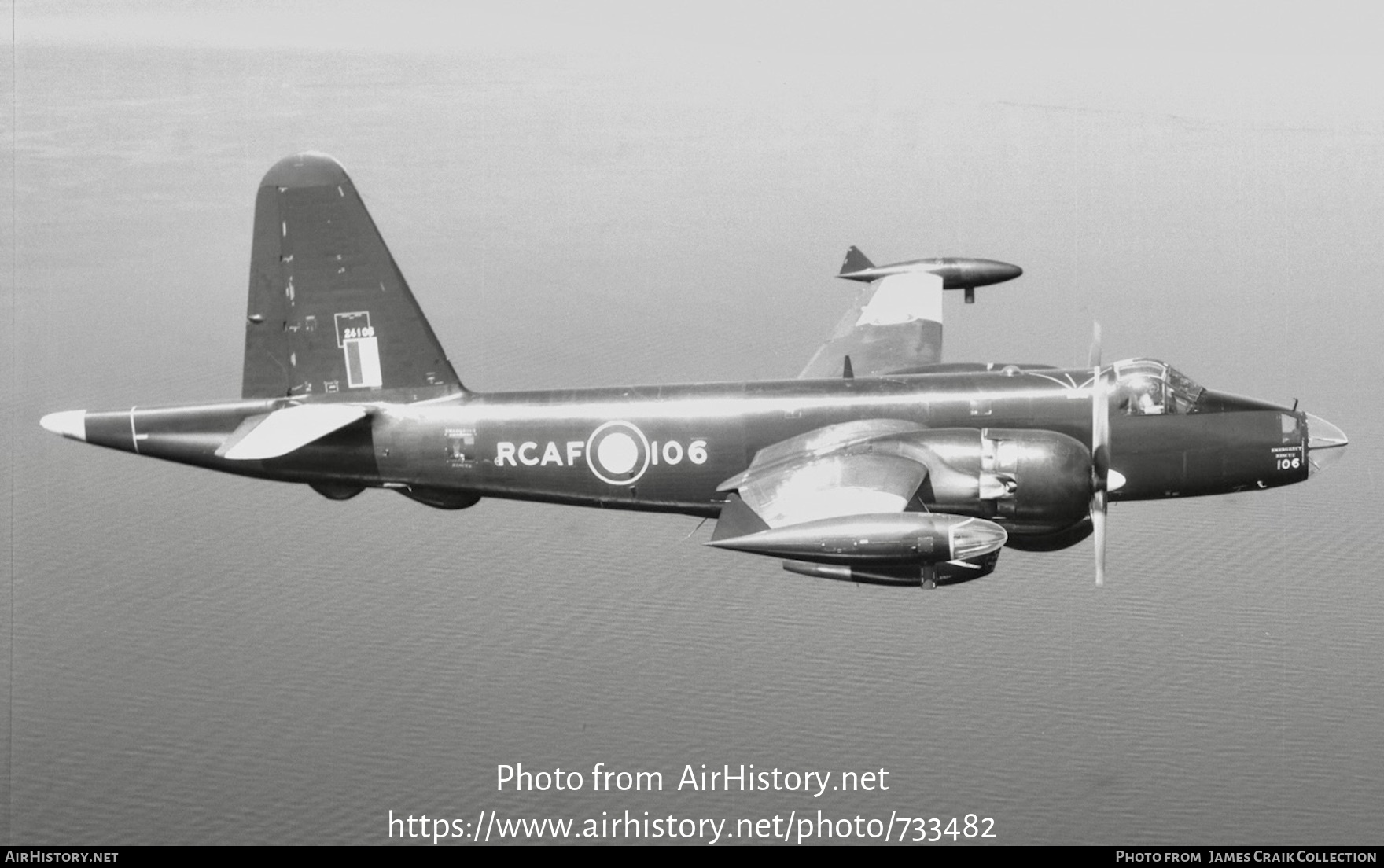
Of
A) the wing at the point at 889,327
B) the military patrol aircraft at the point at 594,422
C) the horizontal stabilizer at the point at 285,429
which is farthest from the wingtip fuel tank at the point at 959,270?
the horizontal stabilizer at the point at 285,429

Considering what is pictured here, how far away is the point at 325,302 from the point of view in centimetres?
3291

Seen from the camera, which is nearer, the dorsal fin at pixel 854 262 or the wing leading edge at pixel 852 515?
the wing leading edge at pixel 852 515

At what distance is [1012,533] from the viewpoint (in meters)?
30.8

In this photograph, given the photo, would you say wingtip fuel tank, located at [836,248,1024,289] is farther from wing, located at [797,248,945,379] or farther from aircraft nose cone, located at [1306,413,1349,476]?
aircraft nose cone, located at [1306,413,1349,476]

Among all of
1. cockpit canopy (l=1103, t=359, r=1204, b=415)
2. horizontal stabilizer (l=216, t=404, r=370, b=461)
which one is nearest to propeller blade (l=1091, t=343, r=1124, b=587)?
cockpit canopy (l=1103, t=359, r=1204, b=415)

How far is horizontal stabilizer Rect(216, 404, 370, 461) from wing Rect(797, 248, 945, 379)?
925cm

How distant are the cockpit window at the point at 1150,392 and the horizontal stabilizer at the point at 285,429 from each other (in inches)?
513

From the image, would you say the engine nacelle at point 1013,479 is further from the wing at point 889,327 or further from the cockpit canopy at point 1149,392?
the wing at point 889,327

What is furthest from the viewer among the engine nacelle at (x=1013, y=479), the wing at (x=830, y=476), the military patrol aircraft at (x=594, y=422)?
the military patrol aircraft at (x=594, y=422)

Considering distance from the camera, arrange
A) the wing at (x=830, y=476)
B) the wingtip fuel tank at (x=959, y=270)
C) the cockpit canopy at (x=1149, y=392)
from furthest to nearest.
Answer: the wingtip fuel tank at (x=959, y=270) < the cockpit canopy at (x=1149, y=392) < the wing at (x=830, y=476)

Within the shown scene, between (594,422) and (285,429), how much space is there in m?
5.28

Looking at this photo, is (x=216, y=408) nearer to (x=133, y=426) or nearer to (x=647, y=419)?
(x=133, y=426)

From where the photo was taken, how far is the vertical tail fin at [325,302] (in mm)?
32594

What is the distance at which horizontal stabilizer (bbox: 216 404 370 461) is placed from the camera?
104 feet
